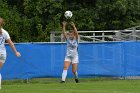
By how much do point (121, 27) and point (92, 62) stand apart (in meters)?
17.8

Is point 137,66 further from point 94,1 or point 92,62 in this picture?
point 94,1

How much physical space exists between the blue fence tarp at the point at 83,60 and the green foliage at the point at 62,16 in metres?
16.2

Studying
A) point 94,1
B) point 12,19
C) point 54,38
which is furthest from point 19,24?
point 54,38

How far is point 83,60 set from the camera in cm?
2038

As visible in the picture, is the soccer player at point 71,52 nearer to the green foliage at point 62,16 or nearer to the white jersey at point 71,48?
the white jersey at point 71,48

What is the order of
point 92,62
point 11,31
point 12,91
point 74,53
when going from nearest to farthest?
point 12,91 → point 74,53 → point 92,62 → point 11,31

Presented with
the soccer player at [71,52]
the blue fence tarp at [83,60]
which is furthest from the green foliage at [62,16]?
the soccer player at [71,52]

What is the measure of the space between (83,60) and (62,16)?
56.4 feet

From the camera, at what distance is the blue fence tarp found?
20078 millimetres

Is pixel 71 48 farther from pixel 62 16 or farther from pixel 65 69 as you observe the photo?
pixel 62 16

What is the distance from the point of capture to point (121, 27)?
124 feet

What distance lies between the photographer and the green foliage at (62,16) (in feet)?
122

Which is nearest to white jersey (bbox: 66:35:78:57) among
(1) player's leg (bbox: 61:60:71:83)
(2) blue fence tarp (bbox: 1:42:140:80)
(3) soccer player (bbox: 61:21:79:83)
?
(3) soccer player (bbox: 61:21:79:83)

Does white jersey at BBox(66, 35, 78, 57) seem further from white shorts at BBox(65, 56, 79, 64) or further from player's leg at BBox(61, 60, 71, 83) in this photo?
player's leg at BBox(61, 60, 71, 83)
